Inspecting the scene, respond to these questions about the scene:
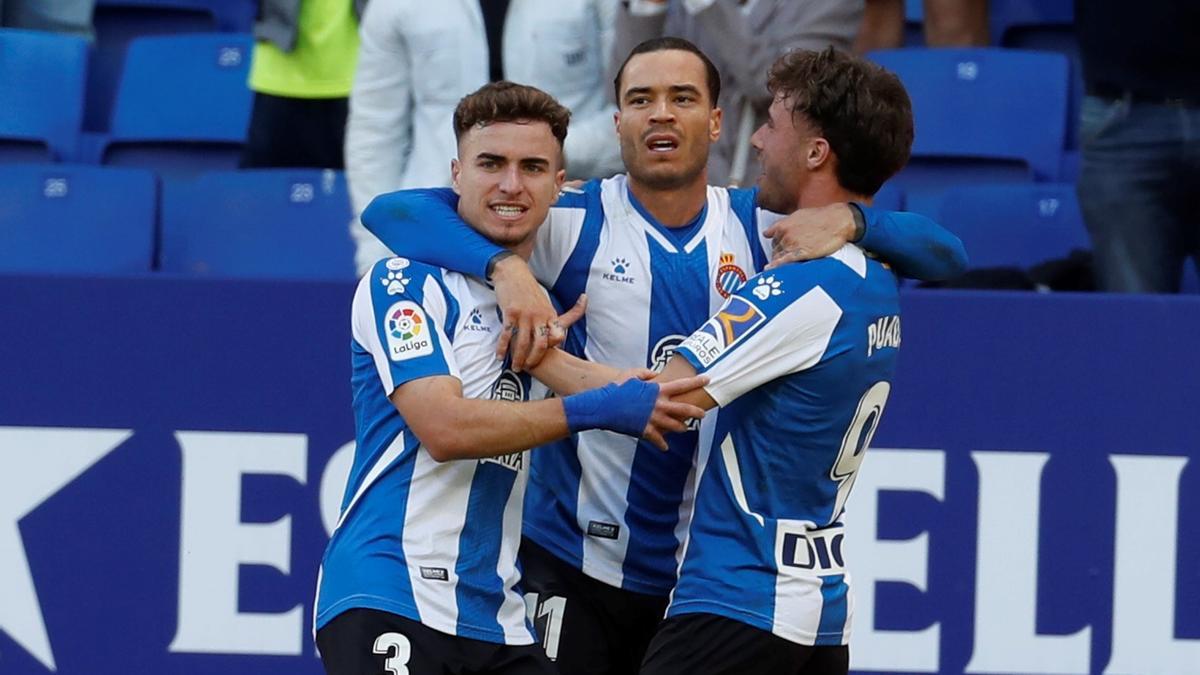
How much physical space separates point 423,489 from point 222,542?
180 cm

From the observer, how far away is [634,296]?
4.24m

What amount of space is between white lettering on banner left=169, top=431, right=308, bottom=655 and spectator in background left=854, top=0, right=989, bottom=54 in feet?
10.1

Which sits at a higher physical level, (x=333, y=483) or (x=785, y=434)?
(x=785, y=434)

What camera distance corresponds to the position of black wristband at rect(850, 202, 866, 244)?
4008mm

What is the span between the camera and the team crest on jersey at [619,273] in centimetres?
425

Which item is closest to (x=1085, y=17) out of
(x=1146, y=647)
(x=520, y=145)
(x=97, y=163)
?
(x=1146, y=647)

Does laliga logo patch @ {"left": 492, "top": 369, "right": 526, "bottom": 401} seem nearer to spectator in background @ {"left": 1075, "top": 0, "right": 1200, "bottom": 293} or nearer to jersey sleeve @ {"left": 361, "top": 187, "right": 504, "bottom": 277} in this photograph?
jersey sleeve @ {"left": 361, "top": 187, "right": 504, "bottom": 277}

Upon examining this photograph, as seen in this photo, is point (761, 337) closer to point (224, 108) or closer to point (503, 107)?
point (503, 107)

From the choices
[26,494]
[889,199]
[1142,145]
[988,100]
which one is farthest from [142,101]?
Answer: [1142,145]

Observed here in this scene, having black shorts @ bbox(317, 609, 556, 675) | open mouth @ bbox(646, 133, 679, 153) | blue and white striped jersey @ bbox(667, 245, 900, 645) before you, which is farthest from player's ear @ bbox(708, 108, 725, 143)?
black shorts @ bbox(317, 609, 556, 675)

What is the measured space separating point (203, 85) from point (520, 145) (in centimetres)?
411

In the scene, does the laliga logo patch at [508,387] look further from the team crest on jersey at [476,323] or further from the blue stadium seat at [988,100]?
the blue stadium seat at [988,100]

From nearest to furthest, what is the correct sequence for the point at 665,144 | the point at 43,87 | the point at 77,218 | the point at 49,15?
the point at 665,144 → the point at 77,218 → the point at 43,87 → the point at 49,15

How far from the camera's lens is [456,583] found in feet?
12.8
